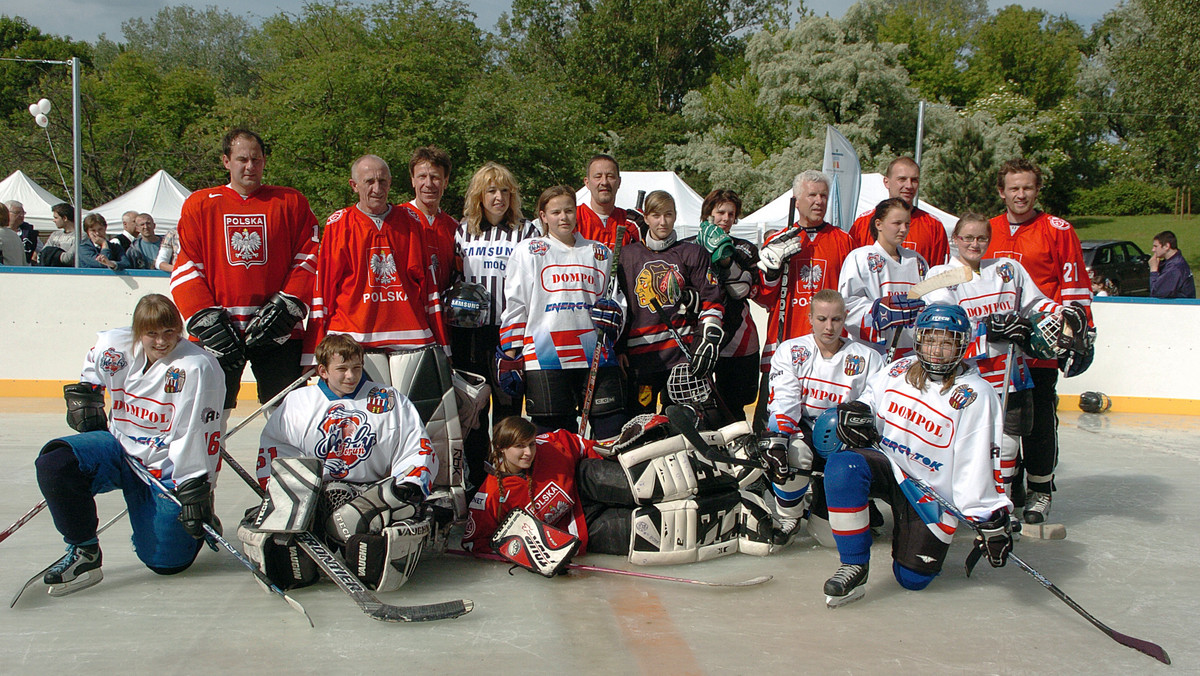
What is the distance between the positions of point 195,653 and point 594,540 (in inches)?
53.3

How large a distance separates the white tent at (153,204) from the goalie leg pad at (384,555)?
1113cm

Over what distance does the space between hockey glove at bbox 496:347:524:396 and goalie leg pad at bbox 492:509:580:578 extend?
690 millimetres

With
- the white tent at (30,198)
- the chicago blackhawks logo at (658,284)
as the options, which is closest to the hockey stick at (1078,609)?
the chicago blackhawks logo at (658,284)

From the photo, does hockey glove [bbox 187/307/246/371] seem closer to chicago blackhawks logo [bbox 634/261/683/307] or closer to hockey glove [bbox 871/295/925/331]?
→ chicago blackhawks logo [bbox 634/261/683/307]

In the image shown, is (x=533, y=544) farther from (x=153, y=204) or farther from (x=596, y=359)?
(x=153, y=204)

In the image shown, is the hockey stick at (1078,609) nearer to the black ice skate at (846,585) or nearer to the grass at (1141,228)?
the black ice skate at (846,585)

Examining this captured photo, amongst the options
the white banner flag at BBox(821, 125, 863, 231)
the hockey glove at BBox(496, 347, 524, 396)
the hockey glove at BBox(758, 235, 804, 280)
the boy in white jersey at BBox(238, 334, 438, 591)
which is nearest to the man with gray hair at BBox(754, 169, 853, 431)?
the hockey glove at BBox(758, 235, 804, 280)

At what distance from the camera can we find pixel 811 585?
114 inches

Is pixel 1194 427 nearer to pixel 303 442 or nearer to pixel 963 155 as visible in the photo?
pixel 303 442

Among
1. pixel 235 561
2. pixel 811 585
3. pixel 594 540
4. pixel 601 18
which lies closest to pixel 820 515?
pixel 811 585

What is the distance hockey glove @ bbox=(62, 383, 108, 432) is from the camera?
268 centimetres

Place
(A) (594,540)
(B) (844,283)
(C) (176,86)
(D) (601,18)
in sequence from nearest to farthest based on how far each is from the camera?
1. (A) (594,540)
2. (B) (844,283)
3. (C) (176,86)
4. (D) (601,18)

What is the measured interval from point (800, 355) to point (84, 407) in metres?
2.40

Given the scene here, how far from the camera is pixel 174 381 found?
2795mm
